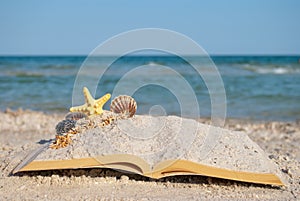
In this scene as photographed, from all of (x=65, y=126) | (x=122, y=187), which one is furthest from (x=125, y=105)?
(x=122, y=187)

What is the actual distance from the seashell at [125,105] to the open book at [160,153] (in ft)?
0.63

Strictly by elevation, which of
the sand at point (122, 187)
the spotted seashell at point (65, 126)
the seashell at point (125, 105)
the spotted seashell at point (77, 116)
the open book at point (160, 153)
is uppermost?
the seashell at point (125, 105)

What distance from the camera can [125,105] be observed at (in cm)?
419

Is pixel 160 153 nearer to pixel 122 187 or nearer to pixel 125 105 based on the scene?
pixel 122 187

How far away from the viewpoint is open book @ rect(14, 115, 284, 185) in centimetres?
330

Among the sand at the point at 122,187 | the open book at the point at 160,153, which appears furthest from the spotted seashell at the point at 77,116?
the sand at the point at 122,187

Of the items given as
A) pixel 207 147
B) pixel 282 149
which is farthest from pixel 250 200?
pixel 282 149

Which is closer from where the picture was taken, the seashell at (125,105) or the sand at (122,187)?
the sand at (122,187)

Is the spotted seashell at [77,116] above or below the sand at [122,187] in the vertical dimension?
above

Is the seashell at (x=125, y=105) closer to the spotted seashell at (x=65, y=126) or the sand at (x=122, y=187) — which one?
the spotted seashell at (x=65, y=126)

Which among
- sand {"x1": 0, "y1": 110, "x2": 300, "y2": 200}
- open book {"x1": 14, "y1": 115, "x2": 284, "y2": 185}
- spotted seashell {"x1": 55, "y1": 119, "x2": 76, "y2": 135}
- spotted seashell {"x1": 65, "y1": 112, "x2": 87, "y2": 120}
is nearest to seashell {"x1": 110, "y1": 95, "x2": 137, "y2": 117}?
open book {"x1": 14, "y1": 115, "x2": 284, "y2": 185}

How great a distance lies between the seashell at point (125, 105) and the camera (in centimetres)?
417

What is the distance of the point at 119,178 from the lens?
3480mm

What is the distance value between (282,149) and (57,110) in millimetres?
6528
